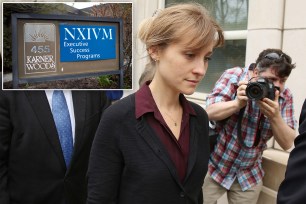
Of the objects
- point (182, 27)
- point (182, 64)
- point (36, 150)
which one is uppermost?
point (182, 27)

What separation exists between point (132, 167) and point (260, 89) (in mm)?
1103

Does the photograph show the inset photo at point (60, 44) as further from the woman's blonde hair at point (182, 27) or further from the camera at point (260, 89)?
the camera at point (260, 89)

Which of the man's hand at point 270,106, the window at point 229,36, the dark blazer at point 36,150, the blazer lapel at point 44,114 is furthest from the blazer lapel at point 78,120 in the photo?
the window at point 229,36

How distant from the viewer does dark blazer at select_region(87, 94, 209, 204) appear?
145 cm

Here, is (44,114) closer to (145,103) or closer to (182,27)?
(145,103)

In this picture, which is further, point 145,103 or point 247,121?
point 247,121

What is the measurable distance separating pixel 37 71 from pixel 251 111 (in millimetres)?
1426

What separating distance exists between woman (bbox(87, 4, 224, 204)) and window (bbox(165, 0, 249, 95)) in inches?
102

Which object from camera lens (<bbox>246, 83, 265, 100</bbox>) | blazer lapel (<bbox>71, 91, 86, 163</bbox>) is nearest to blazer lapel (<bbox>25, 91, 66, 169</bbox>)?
blazer lapel (<bbox>71, 91, 86, 163</bbox>)

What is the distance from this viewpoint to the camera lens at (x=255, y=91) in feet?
7.38

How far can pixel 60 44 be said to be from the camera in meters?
1.61

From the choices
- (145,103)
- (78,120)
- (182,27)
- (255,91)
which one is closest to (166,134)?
(145,103)

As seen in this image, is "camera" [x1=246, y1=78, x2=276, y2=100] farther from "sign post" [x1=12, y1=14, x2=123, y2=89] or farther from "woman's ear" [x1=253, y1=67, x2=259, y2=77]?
"sign post" [x1=12, y1=14, x2=123, y2=89]

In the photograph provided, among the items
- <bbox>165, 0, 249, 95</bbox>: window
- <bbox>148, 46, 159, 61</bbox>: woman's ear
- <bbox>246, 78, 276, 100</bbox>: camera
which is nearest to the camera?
<bbox>148, 46, 159, 61</bbox>: woman's ear
